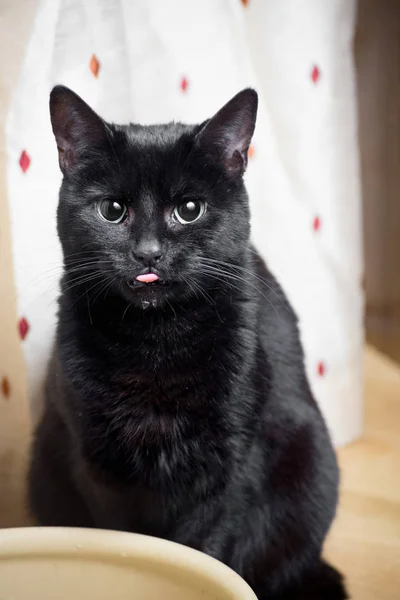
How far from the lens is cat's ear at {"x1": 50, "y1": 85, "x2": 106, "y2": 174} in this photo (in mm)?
756

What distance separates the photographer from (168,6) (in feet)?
2.90

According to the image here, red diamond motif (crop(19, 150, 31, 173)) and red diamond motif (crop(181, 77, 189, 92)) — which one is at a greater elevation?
red diamond motif (crop(181, 77, 189, 92))

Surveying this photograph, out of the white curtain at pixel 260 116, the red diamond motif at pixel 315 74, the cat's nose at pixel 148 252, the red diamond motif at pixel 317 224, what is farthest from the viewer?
the red diamond motif at pixel 317 224

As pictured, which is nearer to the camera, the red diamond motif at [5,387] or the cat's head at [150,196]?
the cat's head at [150,196]

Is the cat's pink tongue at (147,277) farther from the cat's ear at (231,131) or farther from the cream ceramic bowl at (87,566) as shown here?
the cream ceramic bowl at (87,566)

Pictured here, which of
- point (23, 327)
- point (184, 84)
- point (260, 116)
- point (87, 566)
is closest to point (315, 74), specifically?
point (260, 116)

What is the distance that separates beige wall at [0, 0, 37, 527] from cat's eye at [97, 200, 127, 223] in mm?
166

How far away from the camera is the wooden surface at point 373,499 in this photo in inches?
36.2

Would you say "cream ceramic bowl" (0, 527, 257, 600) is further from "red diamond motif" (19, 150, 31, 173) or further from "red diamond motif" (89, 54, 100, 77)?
"red diamond motif" (89, 54, 100, 77)

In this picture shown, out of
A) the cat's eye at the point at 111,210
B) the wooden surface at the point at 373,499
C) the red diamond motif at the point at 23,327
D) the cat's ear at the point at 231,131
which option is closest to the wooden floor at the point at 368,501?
the wooden surface at the point at 373,499

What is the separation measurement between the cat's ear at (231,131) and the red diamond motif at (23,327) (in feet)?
1.18

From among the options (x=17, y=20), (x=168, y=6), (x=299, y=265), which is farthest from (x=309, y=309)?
(x=17, y=20)

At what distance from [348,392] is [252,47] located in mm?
615

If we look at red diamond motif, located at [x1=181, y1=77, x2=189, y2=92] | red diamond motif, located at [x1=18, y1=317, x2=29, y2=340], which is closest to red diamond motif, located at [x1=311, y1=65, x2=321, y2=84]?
red diamond motif, located at [x1=181, y1=77, x2=189, y2=92]
